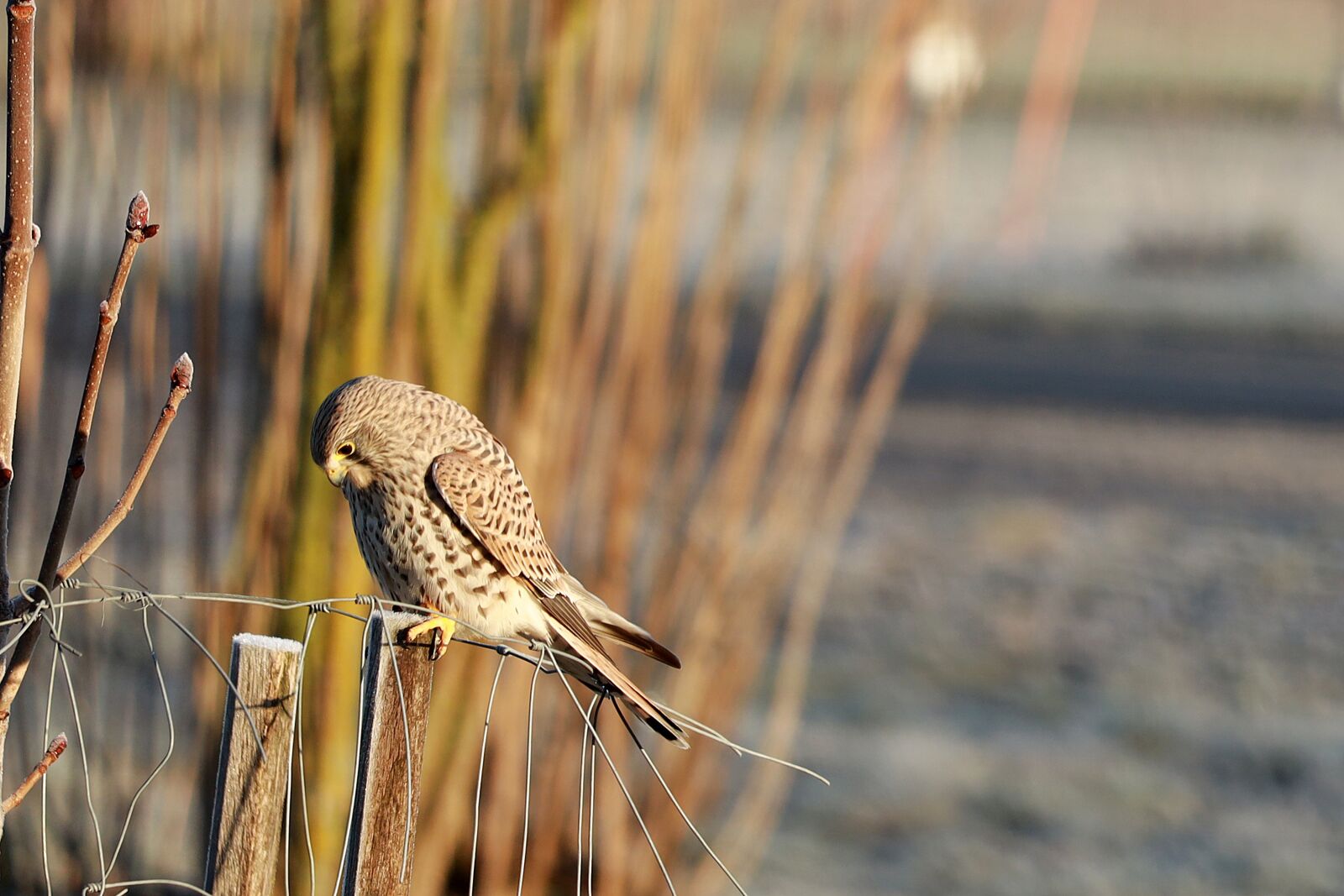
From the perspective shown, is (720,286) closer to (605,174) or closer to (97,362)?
(605,174)

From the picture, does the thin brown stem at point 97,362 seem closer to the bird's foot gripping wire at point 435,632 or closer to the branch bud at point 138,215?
the branch bud at point 138,215

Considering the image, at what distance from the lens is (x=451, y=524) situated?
1.57 meters

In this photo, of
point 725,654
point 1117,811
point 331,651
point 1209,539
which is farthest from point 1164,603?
point 331,651

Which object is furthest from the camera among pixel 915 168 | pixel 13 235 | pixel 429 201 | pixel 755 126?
pixel 915 168

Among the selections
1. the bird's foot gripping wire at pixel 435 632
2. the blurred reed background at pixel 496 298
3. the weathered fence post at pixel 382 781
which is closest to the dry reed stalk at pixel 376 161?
the blurred reed background at pixel 496 298

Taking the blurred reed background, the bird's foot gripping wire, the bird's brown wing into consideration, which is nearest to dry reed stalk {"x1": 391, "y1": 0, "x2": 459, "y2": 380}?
the blurred reed background

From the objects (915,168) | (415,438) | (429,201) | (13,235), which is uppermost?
(915,168)

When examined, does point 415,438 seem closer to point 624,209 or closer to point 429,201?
point 429,201

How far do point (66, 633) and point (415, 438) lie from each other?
1.26 metres

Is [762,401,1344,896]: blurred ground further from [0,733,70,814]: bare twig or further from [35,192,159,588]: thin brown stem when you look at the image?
[35,192,159,588]: thin brown stem

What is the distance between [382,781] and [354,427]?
1.66 ft

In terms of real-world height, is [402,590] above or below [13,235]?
below

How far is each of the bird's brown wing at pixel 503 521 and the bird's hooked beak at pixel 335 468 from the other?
94 mm

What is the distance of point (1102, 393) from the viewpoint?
38.4ft
